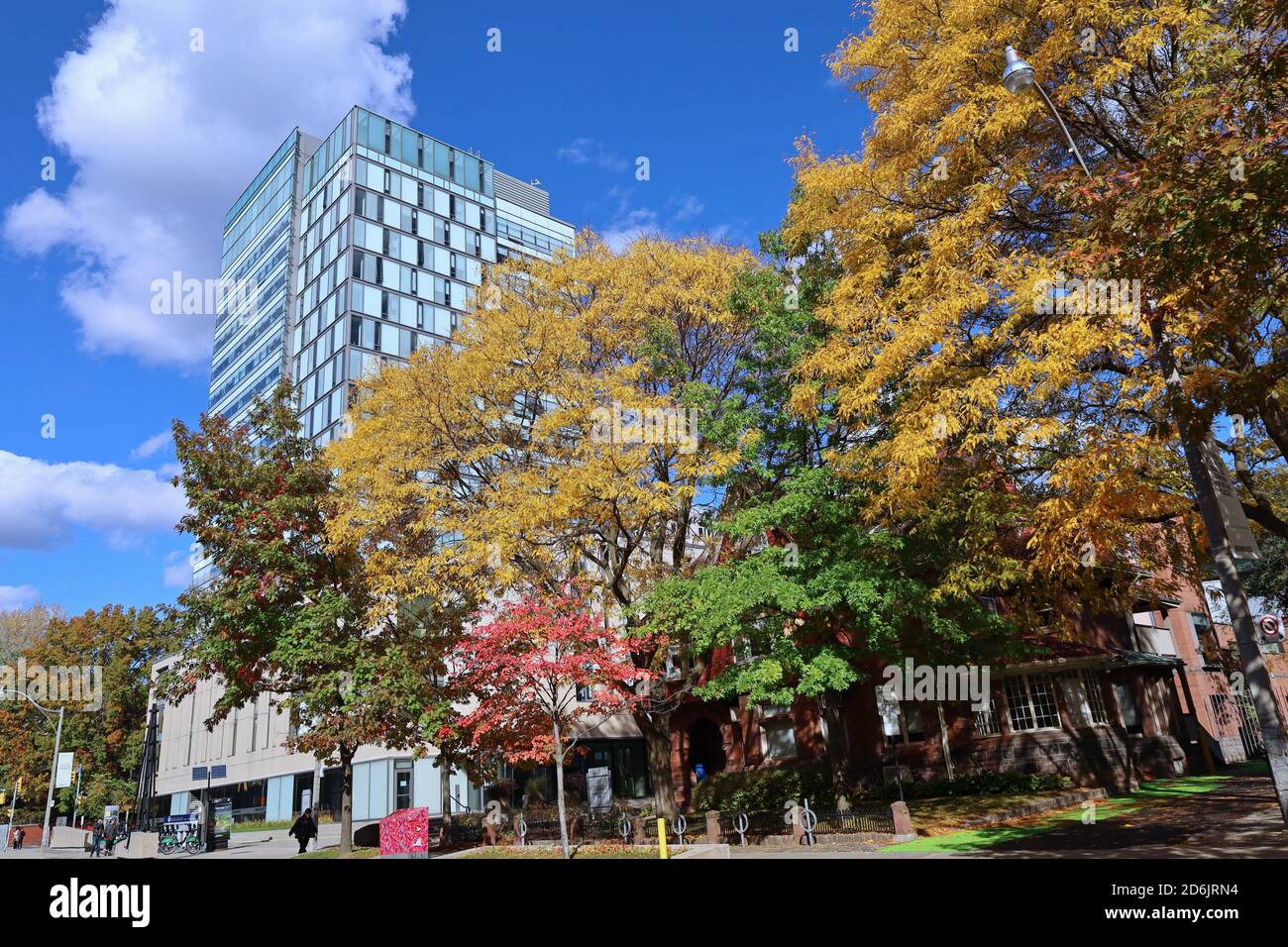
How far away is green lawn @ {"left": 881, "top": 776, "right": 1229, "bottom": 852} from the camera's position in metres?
18.5

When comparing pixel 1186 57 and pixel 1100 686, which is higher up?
pixel 1186 57

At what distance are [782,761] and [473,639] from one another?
637 inches

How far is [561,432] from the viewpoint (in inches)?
1009

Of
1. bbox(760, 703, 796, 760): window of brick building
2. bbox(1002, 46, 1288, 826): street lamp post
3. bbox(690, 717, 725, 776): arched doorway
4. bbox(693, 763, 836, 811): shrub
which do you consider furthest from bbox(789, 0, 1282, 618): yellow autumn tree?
bbox(690, 717, 725, 776): arched doorway

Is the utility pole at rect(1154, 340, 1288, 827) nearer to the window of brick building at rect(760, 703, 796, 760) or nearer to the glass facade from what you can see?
the window of brick building at rect(760, 703, 796, 760)

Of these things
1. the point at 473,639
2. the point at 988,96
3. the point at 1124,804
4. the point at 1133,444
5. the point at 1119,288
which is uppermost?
the point at 988,96

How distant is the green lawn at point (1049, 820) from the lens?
60.6 ft

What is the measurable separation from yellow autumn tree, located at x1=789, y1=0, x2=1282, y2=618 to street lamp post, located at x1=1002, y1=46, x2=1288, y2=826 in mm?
1228

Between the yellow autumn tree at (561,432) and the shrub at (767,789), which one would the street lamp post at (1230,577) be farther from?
the shrub at (767,789)

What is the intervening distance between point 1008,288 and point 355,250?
7211 centimetres
